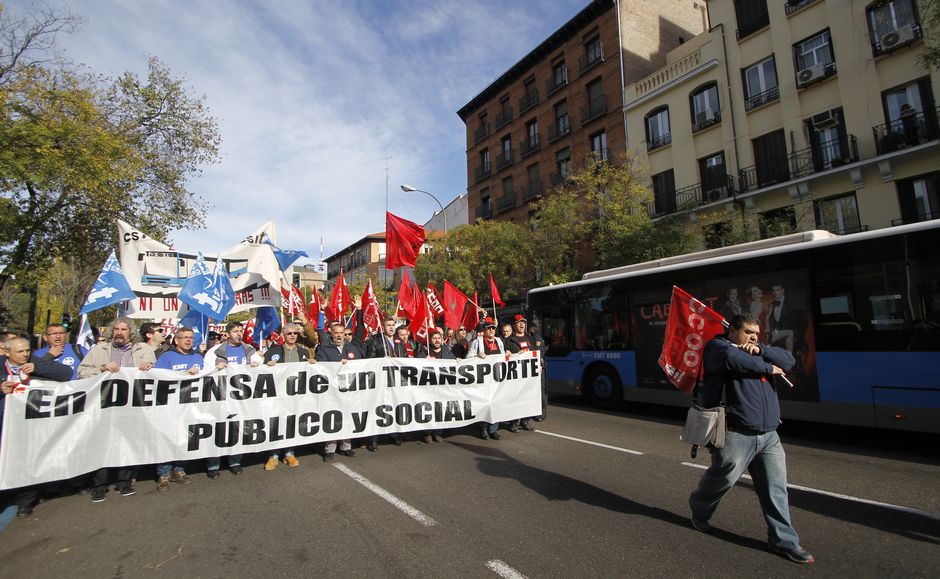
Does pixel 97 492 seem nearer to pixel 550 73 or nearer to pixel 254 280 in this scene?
pixel 254 280

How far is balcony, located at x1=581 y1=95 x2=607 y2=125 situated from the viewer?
26.4 meters

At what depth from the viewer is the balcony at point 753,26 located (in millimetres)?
19422

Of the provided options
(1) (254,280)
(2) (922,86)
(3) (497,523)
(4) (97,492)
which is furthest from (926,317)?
(2) (922,86)

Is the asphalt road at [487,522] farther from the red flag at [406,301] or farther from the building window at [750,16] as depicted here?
the building window at [750,16]

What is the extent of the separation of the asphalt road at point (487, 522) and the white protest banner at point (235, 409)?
424mm

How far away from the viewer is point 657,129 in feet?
76.9

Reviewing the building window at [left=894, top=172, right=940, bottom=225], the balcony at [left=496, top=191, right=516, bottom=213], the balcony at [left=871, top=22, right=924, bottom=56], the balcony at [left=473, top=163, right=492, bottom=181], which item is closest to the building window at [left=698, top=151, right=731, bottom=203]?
the building window at [left=894, top=172, right=940, bottom=225]

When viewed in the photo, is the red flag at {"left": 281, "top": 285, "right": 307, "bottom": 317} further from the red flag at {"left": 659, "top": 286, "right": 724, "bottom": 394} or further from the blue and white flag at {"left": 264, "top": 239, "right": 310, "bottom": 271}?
the red flag at {"left": 659, "top": 286, "right": 724, "bottom": 394}

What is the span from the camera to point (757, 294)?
8.00 metres

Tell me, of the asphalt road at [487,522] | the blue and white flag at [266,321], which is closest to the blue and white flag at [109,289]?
the asphalt road at [487,522]

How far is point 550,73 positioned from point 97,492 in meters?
31.6

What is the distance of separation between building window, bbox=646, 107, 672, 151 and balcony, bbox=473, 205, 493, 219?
1405 centimetres

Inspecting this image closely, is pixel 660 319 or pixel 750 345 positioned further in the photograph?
pixel 660 319

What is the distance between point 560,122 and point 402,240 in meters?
22.9
